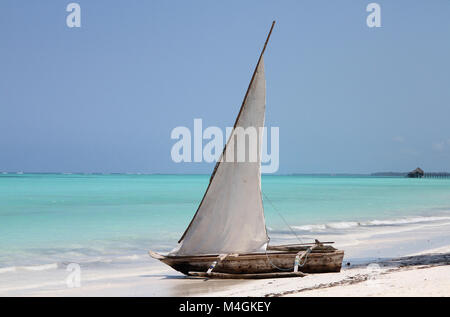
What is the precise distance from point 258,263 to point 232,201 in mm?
1585

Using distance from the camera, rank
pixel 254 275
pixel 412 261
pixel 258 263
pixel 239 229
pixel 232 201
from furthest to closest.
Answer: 1. pixel 412 261
2. pixel 239 229
3. pixel 232 201
4. pixel 258 263
5. pixel 254 275

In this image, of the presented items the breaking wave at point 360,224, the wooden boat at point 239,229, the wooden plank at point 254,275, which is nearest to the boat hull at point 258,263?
the wooden boat at point 239,229

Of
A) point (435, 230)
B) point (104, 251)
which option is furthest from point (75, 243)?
point (435, 230)

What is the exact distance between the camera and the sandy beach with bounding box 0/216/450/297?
10.0 m

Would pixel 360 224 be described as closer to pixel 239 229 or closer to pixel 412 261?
pixel 412 261

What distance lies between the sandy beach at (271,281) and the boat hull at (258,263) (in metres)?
0.26

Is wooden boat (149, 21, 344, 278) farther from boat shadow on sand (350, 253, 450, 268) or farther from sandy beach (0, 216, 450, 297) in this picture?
boat shadow on sand (350, 253, 450, 268)

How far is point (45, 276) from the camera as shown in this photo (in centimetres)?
1442

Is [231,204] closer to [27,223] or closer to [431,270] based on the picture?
[431,270]

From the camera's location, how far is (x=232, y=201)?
13.2 metres

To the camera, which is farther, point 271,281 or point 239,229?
point 239,229

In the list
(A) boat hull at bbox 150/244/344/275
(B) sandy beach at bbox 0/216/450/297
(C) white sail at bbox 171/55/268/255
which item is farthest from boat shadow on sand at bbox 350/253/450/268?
(C) white sail at bbox 171/55/268/255

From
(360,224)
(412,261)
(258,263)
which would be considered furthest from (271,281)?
(360,224)

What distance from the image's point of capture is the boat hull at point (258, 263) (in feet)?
41.6
